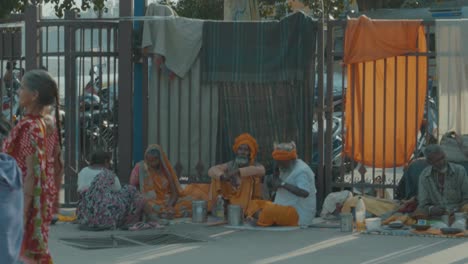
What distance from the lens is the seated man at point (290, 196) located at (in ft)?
37.8

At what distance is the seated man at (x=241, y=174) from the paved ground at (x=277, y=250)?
86 cm

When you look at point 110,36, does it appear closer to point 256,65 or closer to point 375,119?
point 256,65

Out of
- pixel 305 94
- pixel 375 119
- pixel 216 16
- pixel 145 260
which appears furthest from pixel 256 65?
pixel 216 16

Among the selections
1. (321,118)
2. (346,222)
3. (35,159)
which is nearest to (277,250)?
(346,222)

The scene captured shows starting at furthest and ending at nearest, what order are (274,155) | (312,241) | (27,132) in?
(274,155) < (312,241) < (27,132)

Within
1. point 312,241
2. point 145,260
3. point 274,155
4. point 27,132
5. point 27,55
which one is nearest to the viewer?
point 27,132

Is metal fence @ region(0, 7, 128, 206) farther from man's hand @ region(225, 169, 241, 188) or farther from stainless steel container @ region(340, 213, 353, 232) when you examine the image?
stainless steel container @ region(340, 213, 353, 232)

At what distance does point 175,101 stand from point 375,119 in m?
2.31

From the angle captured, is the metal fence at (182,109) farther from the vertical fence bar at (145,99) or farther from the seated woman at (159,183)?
the seated woman at (159,183)

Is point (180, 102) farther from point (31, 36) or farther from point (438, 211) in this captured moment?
point (438, 211)

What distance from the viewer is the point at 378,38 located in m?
12.2

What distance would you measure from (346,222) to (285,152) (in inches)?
42.5

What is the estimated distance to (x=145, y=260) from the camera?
9.61 m

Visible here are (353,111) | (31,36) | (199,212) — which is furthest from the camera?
(31,36)
